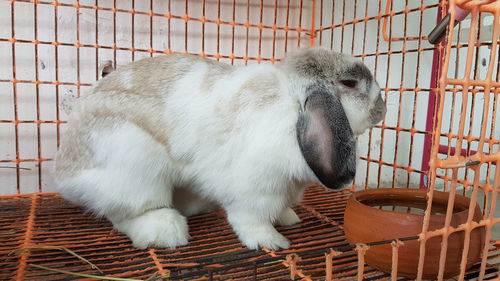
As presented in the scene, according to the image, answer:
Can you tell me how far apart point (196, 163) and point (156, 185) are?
11cm

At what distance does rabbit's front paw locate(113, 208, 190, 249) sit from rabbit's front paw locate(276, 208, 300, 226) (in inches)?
9.9

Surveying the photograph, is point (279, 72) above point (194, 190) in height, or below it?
above

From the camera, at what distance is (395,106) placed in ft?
6.40

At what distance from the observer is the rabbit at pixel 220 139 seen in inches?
34.4

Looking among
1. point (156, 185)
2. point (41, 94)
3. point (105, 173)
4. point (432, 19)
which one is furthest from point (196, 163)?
point (432, 19)

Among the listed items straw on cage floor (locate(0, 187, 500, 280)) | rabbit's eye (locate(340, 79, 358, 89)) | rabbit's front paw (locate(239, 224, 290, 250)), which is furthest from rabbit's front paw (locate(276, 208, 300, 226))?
rabbit's eye (locate(340, 79, 358, 89))

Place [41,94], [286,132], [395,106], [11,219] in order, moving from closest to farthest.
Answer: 1. [286,132]
2. [11,219]
3. [41,94]
4. [395,106]

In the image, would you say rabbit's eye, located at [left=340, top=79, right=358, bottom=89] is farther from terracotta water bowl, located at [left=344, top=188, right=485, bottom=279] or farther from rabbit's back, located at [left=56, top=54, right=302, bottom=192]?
terracotta water bowl, located at [left=344, top=188, right=485, bottom=279]

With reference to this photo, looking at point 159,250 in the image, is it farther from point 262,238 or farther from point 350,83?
point 350,83

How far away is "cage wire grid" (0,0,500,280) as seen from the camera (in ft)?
2.35

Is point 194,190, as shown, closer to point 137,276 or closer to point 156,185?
point 156,185

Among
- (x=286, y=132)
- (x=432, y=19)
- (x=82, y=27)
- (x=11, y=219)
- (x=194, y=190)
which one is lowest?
(x=11, y=219)

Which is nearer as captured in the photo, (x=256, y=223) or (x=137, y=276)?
(x=137, y=276)

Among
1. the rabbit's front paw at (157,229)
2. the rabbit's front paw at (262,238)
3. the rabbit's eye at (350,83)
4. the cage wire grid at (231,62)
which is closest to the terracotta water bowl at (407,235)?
the cage wire grid at (231,62)
